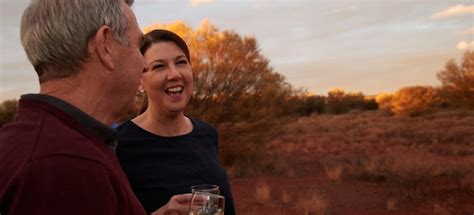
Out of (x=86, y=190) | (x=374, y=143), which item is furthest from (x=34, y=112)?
(x=374, y=143)

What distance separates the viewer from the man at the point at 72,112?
118 centimetres

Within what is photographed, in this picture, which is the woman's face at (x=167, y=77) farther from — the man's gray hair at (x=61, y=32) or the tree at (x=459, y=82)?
the tree at (x=459, y=82)

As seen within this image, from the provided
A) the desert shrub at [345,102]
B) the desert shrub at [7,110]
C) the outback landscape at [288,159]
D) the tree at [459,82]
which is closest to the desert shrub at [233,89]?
the outback landscape at [288,159]

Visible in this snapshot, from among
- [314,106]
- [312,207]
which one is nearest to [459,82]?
[312,207]

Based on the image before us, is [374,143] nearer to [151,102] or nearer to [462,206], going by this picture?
[462,206]

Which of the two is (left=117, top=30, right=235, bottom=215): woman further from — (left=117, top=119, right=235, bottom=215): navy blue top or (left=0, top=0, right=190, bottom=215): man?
(left=0, top=0, right=190, bottom=215): man

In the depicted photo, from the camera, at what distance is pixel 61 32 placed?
1458mm

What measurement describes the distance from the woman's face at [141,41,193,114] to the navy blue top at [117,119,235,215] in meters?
0.20

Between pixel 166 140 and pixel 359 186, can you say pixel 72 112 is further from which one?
pixel 359 186

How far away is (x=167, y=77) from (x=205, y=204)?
3.63 ft

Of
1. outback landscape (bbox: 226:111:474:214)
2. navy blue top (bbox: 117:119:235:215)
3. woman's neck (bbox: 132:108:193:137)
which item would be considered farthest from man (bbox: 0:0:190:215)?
outback landscape (bbox: 226:111:474:214)

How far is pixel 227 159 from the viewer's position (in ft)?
52.0

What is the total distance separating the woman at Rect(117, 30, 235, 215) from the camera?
8.96ft

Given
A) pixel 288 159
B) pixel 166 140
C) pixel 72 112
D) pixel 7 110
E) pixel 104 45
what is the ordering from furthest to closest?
1. pixel 7 110
2. pixel 288 159
3. pixel 166 140
4. pixel 104 45
5. pixel 72 112
